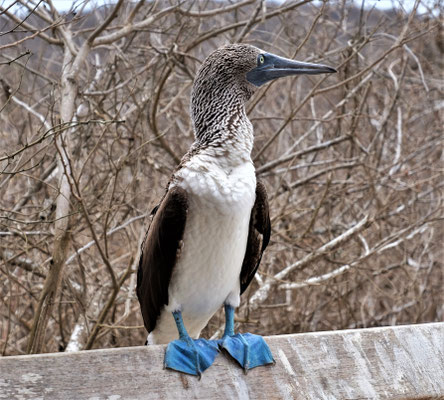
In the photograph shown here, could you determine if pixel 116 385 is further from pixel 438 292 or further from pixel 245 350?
pixel 438 292

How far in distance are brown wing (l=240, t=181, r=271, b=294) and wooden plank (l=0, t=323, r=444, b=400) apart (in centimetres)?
42

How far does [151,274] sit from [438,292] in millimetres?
3918

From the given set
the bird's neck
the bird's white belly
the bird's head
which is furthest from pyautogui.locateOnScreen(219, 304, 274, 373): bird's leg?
the bird's head

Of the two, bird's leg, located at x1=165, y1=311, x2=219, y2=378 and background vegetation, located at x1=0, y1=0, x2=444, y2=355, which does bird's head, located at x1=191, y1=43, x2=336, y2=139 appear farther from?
background vegetation, located at x1=0, y1=0, x2=444, y2=355

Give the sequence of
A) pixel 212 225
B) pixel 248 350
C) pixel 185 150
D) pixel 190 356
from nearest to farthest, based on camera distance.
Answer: pixel 190 356
pixel 248 350
pixel 212 225
pixel 185 150

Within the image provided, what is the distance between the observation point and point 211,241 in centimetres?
266

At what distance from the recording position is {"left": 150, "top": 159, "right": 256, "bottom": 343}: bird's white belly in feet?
8.50

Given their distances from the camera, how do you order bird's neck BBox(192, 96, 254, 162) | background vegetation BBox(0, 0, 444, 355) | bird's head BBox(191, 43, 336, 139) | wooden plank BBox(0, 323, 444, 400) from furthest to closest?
background vegetation BBox(0, 0, 444, 355) < bird's head BBox(191, 43, 336, 139) < bird's neck BBox(192, 96, 254, 162) < wooden plank BBox(0, 323, 444, 400)

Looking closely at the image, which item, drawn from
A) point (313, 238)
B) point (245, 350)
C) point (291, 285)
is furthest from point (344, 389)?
point (313, 238)

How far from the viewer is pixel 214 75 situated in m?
2.86

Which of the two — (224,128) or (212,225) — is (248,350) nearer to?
(212,225)

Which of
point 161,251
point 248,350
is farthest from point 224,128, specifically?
point 248,350

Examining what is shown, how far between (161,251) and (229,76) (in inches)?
30.4

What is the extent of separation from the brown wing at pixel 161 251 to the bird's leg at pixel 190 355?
291 mm
